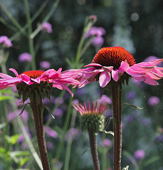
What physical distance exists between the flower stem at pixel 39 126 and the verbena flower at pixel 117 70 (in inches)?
2.8

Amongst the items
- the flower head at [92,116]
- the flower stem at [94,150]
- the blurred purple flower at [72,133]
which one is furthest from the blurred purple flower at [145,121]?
the flower stem at [94,150]

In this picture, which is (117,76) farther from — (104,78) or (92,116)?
(92,116)

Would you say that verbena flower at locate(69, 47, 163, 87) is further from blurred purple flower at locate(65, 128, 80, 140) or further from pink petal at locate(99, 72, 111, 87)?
blurred purple flower at locate(65, 128, 80, 140)

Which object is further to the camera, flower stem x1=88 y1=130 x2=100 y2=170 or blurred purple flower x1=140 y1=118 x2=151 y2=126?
blurred purple flower x1=140 y1=118 x2=151 y2=126

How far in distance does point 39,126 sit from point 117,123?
0.39 ft

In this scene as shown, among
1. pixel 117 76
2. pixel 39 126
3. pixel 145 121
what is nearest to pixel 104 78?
pixel 117 76

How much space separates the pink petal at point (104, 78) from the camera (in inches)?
22.5

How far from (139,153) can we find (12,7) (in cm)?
Result: 192

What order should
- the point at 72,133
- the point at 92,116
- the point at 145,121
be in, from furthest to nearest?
the point at 145,121 → the point at 72,133 → the point at 92,116

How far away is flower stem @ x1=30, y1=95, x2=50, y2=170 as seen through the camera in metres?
0.60

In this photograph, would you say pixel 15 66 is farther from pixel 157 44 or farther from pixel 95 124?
pixel 95 124

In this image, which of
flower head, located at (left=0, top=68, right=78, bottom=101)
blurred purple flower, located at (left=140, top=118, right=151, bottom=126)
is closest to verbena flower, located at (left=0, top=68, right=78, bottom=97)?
flower head, located at (left=0, top=68, right=78, bottom=101)

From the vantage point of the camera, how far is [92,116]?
0.87 meters

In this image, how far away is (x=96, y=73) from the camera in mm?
623
